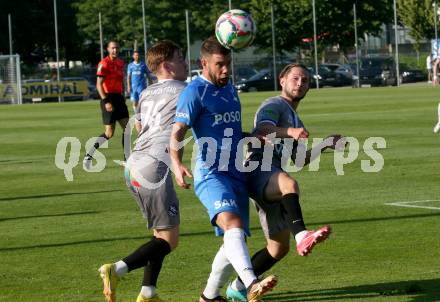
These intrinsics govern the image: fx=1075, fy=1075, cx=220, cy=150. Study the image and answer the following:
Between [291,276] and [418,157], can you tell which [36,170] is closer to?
[418,157]

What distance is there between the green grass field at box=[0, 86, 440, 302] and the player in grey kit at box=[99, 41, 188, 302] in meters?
0.55

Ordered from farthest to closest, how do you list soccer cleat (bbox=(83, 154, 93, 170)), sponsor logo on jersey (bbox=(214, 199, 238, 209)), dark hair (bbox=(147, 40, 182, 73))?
soccer cleat (bbox=(83, 154, 93, 170)), dark hair (bbox=(147, 40, 182, 73)), sponsor logo on jersey (bbox=(214, 199, 238, 209))

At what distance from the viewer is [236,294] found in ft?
27.5

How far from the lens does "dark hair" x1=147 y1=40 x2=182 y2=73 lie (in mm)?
8469

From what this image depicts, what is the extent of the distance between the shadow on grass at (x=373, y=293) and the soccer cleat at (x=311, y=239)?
1.06m

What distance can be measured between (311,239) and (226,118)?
3.79 feet

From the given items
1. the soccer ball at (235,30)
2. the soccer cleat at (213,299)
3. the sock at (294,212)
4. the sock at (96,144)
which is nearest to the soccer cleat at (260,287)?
the sock at (294,212)

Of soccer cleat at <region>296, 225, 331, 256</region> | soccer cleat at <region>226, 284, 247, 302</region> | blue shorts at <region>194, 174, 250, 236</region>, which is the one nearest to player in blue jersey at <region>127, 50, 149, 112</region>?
soccer cleat at <region>226, 284, 247, 302</region>

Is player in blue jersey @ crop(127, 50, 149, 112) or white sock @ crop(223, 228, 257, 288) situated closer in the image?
white sock @ crop(223, 228, 257, 288)

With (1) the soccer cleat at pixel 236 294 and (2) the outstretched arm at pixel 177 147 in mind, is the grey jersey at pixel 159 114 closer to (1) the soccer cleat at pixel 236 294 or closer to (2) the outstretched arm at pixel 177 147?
(2) the outstretched arm at pixel 177 147

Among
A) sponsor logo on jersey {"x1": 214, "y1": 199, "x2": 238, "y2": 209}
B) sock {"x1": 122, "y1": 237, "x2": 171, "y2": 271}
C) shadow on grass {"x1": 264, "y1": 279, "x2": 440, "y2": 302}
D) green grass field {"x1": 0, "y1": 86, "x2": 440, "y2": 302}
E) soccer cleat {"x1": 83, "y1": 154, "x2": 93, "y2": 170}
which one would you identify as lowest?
shadow on grass {"x1": 264, "y1": 279, "x2": 440, "y2": 302}

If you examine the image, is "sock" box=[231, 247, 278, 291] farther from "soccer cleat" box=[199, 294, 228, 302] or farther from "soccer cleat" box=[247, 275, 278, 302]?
"soccer cleat" box=[247, 275, 278, 302]

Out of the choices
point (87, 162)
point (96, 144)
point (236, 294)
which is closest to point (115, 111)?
point (96, 144)

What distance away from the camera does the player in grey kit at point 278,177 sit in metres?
7.77
